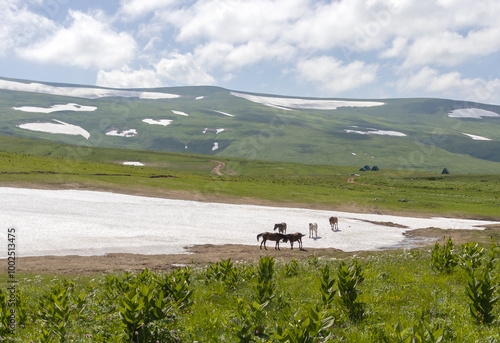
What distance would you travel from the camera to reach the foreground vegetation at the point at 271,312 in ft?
23.2

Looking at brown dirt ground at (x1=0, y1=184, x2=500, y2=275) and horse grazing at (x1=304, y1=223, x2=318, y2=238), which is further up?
horse grazing at (x1=304, y1=223, x2=318, y2=238)

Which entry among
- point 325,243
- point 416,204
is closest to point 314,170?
point 416,204

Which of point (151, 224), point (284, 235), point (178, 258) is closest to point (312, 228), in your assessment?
point (284, 235)

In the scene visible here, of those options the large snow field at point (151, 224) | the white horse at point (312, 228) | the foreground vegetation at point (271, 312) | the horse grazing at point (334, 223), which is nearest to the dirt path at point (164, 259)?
the large snow field at point (151, 224)

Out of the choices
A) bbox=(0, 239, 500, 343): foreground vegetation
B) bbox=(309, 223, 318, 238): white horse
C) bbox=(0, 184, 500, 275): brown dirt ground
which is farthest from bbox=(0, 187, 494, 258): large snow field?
bbox=(0, 239, 500, 343): foreground vegetation

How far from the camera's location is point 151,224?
42.9 m

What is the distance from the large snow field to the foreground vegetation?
20.0 metres

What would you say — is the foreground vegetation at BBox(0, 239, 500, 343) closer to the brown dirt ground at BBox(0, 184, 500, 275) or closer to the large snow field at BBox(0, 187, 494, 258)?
the brown dirt ground at BBox(0, 184, 500, 275)

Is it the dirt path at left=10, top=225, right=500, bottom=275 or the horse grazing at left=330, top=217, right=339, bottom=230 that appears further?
the horse grazing at left=330, top=217, right=339, bottom=230

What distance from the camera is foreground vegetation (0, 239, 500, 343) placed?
23.2ft

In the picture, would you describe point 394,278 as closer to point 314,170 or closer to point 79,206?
point 79,206

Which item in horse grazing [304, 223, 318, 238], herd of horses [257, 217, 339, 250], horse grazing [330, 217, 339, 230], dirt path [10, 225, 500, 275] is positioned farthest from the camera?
horse grazing [330, 217, 339, 230]

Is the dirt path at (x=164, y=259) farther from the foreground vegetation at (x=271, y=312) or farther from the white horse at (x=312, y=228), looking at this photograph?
the foreground vegetation at (x=271, y=312)

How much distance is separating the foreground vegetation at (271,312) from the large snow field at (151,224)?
20023mm
